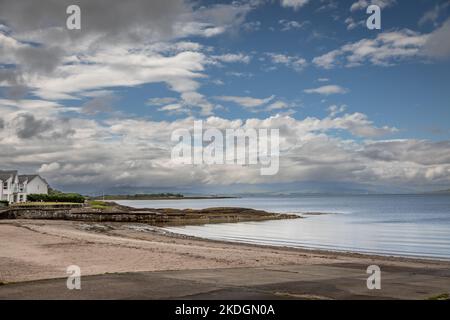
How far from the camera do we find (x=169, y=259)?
64.4 feet

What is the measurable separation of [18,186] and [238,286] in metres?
89.4

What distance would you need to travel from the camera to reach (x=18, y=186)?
92750mm

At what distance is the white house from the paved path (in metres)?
77.2

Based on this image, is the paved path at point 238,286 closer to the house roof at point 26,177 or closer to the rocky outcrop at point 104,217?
the rocky outcrop at point 104,217

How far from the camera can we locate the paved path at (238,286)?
11.3 meters

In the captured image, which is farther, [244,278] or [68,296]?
[244,278]

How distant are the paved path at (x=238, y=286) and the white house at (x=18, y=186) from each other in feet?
253
